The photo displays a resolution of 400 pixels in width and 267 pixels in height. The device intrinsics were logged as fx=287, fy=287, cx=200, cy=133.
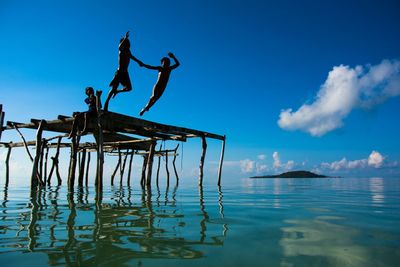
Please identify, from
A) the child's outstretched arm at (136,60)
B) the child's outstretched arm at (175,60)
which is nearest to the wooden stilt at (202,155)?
the child's outstretched arm at (175,60)

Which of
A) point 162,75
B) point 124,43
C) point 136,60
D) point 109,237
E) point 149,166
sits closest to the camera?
point 109,237

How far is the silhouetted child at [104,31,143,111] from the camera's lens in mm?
9219

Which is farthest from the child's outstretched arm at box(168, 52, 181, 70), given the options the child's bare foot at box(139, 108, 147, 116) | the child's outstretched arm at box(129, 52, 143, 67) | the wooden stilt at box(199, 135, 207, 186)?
the wooden stilt at box(199, 135, 207, 186)

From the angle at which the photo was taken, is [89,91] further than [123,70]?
Yes

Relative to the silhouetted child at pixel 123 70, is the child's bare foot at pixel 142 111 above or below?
below

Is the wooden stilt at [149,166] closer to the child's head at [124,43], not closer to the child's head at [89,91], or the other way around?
the child's head at [89,91]

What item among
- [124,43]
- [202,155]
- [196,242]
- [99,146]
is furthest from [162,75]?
[202,155]

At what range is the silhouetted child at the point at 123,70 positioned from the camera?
922 cm

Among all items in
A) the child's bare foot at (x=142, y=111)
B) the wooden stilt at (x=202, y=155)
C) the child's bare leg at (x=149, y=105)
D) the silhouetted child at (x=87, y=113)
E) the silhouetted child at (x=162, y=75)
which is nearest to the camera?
the silhouetted child at (x=162, y=75)

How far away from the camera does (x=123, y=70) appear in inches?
375

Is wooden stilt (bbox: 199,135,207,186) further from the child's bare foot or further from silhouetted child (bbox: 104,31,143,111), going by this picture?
silhouetted child (bbox: 104,31,143,111)

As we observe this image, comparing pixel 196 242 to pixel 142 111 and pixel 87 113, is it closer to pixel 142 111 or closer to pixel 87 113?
pixel 142 111

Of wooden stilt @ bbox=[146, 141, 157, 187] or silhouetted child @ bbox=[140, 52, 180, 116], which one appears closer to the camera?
silhouetted child @ bbox=[140, 52, 180, 116]

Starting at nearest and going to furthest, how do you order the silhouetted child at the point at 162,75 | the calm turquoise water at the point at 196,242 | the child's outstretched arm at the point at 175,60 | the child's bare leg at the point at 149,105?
the calm turquoise water at the point at 196,242 < the child's outstretched arm at the point at 175,60 < the silhouetted child at the point at 162,75 < the child's bare leg at the point at 149,105
